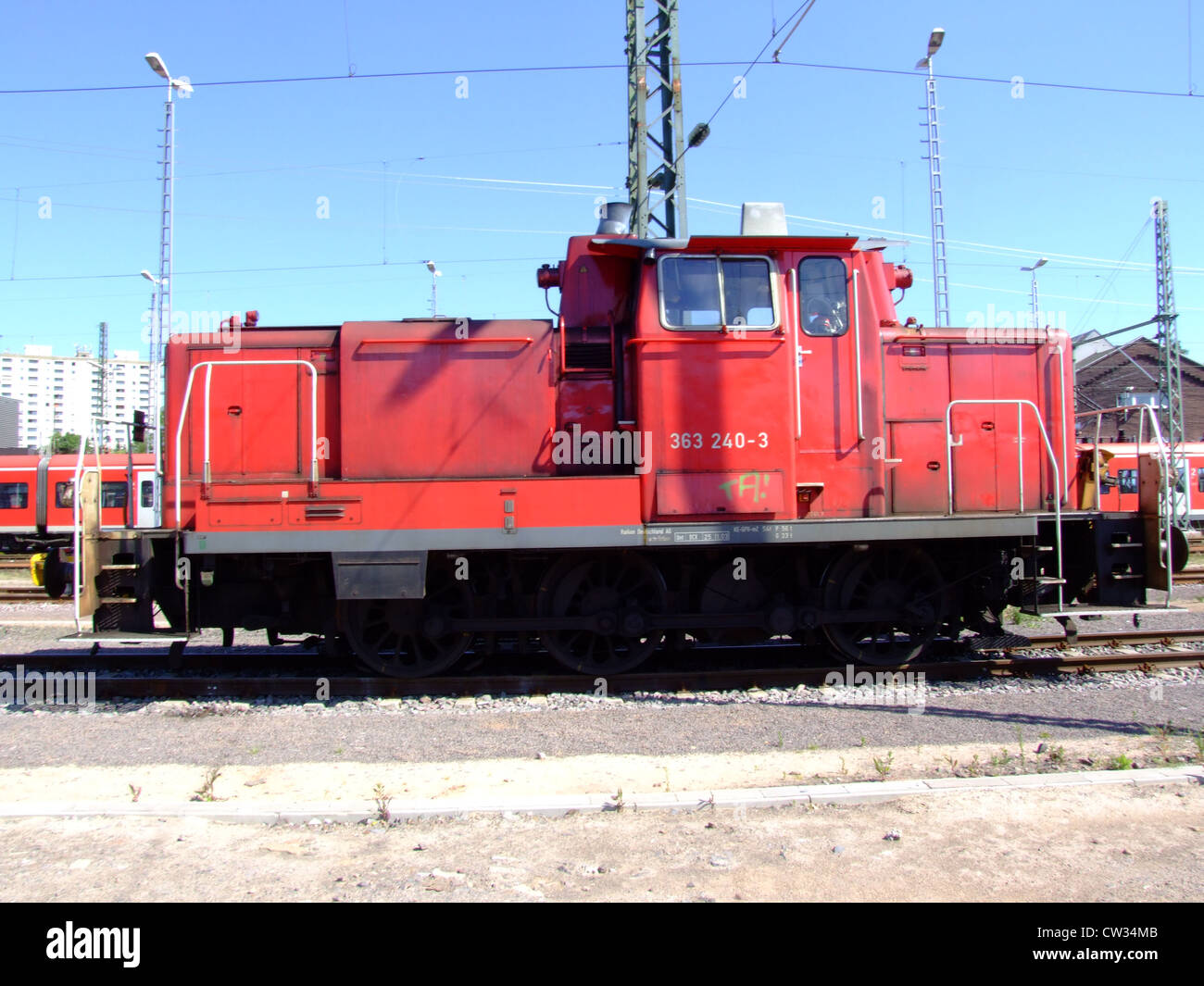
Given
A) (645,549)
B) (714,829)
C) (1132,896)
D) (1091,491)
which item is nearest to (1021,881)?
(1132,896)

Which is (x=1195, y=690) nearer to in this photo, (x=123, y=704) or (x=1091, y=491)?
(x=1091, y=491)

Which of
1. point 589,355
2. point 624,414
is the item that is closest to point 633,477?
point 624,414

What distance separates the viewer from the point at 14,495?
25984 mm

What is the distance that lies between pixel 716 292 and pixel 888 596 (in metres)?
3.28

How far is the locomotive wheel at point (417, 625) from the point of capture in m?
7.63

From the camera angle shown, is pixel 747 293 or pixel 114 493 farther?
pixel 114 493

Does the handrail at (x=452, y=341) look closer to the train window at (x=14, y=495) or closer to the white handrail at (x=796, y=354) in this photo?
the white handrail at (x=796, y=354)

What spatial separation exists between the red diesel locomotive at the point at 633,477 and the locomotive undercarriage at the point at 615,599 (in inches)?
1.1

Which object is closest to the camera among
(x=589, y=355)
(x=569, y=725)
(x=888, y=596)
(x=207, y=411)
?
(x=569, y=725)

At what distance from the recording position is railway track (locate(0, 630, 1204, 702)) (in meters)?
7.54

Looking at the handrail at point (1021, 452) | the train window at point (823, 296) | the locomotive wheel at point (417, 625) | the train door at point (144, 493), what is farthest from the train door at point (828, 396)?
the train door at point (144, 493)

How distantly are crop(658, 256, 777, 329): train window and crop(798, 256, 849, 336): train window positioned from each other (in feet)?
1.17

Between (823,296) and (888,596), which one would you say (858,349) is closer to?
(823,296)

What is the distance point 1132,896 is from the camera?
12.1ft
